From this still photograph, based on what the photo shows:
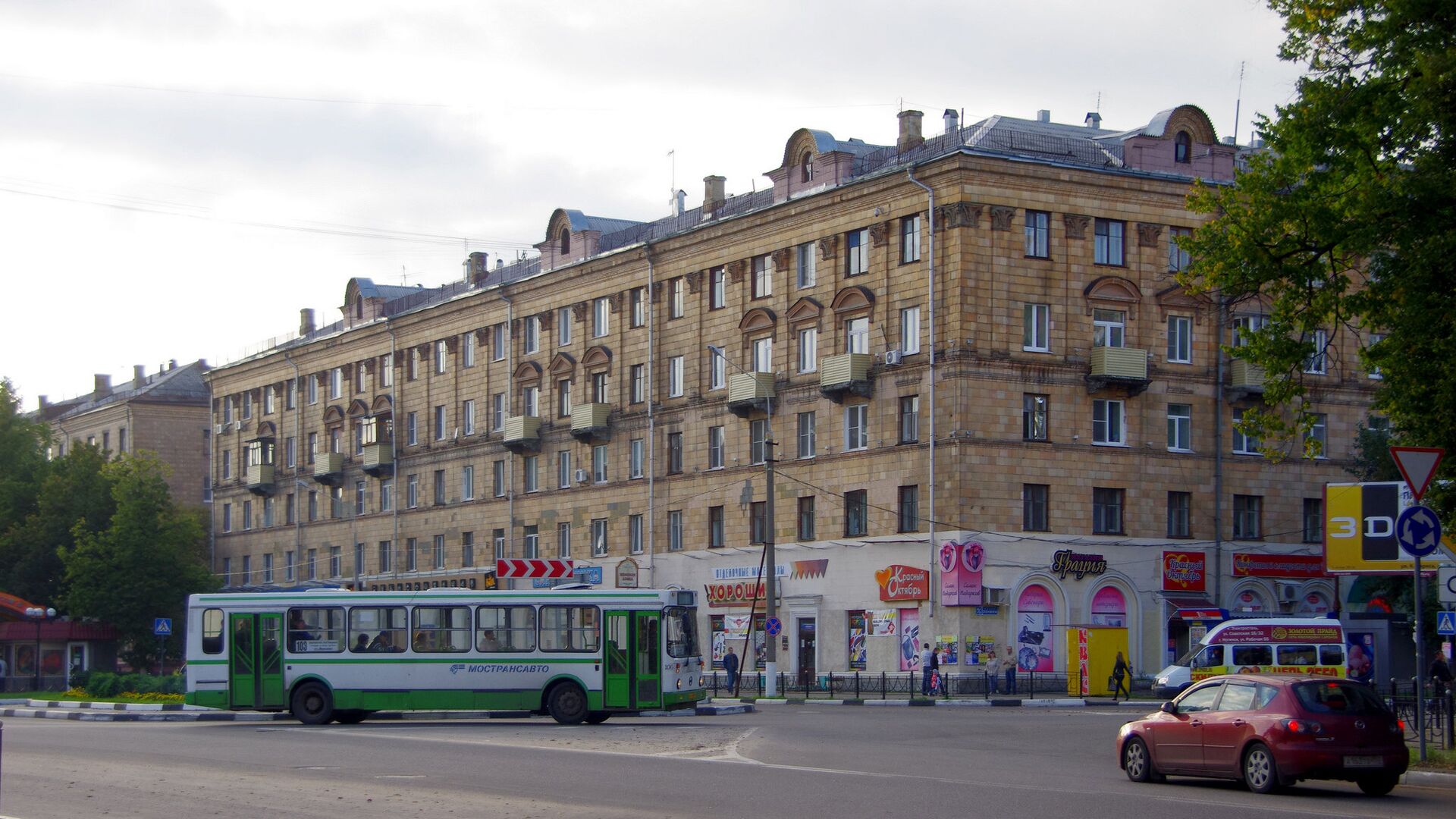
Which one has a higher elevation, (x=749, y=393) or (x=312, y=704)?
(x=749, y=393)

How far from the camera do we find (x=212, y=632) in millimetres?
36062

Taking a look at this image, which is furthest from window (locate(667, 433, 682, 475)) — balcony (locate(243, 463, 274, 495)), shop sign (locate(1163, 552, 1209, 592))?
balcony (locate(243, 463, 274, 495))

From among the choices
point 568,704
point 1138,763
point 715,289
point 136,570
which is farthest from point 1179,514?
point 136,570

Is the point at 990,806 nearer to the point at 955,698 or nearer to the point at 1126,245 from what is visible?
the point at 955,698

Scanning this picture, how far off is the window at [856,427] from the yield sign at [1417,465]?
33790 mm

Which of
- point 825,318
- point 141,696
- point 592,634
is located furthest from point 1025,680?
point 141,696

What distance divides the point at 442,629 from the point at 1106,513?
25768mm

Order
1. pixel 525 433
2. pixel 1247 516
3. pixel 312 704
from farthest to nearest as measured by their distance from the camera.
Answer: pixel 525 433 < pixel 1247 516 < pixel 312 704

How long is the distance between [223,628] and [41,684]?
29.1 meters

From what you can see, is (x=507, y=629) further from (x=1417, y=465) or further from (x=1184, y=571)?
(x=1184, y=571)

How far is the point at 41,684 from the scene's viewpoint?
61.2 meters

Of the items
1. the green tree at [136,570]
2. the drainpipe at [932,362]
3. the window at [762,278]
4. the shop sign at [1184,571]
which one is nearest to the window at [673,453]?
the window at [762,278]

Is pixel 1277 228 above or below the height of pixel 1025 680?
above

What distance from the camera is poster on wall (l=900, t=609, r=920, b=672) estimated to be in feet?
172
